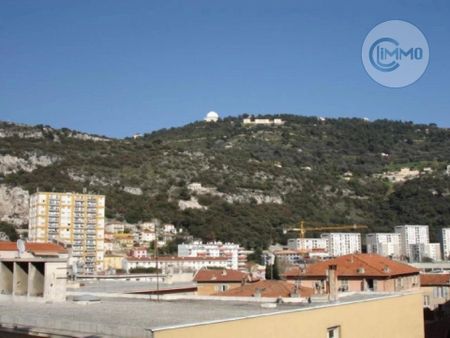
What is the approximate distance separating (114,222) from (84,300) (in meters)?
98.6

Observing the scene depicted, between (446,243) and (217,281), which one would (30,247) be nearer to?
(217,281)

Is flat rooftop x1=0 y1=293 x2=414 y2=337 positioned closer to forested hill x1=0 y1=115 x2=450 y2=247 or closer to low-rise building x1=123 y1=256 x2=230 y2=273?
low-rise building x1=123 y1=256 x2=230 y2=273

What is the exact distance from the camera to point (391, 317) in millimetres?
13289

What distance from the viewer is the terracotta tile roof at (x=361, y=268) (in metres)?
35.3

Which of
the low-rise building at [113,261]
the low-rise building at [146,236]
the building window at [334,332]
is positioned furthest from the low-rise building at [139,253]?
the building window at [334,332]

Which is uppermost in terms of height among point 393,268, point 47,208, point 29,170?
point 29,170

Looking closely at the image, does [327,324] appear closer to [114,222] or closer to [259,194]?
[114,222]

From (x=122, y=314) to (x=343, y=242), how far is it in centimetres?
12667

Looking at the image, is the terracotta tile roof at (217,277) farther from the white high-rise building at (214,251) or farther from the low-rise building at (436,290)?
the white high-rise building at (214,251)

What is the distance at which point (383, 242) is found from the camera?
404 ft

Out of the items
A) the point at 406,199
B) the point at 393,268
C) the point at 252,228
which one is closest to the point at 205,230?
the point at 252,228

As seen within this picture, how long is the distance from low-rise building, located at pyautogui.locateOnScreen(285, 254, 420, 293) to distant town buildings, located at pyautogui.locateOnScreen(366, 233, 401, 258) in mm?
82991

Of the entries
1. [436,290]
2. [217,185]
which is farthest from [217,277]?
[217,185]

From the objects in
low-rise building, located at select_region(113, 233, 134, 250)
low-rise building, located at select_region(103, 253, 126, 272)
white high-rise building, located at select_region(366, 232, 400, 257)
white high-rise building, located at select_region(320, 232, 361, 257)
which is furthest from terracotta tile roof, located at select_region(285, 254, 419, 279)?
white high-rise building, located at select_region(320, 232, 361, 257)
